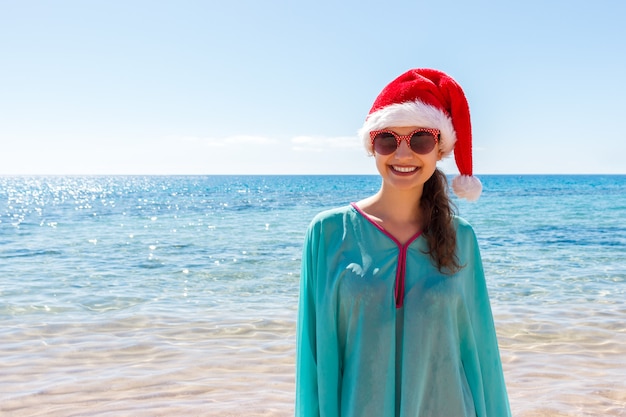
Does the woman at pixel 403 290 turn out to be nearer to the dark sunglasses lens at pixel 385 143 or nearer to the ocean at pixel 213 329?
the dark sunglasses lens at pixel 385 143

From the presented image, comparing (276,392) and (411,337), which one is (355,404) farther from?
(276,392)

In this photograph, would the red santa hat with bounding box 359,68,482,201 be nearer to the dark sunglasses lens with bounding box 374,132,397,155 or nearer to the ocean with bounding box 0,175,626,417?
the dark sunglasses lens with bounding box 374,132,397,155

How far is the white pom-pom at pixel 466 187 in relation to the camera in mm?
2330

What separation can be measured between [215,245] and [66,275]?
5.37 metres

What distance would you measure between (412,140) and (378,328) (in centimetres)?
68

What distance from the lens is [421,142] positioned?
7.22 ft

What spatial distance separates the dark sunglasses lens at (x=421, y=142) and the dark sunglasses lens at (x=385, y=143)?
69 millimetres

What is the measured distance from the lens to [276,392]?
496 centimetres

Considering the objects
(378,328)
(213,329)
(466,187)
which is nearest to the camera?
(378,328)

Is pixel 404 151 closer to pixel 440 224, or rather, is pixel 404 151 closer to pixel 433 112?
pixel 433 112

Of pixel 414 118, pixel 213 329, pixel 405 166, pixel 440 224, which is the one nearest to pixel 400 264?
pixel 440 224

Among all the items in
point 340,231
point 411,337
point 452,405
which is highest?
point 340,231

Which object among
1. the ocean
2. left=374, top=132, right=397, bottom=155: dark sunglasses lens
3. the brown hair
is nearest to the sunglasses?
left=374, top=132, right=397, bottom=155: dark sunglasses lens

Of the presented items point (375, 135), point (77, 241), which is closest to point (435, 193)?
point (375, 135)
